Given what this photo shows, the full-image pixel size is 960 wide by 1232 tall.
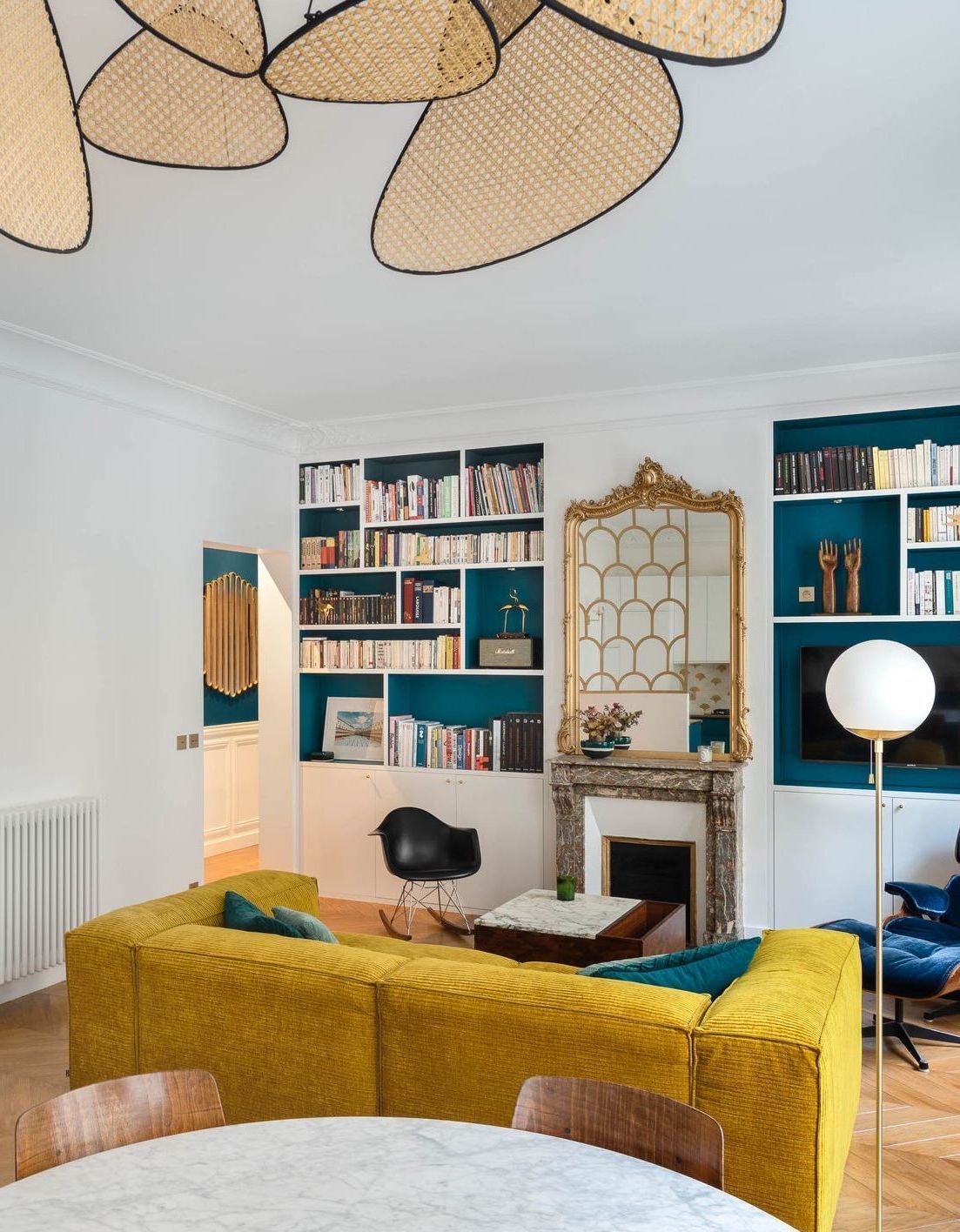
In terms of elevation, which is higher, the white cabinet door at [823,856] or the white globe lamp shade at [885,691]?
the white globe lamp shade at [885,691]

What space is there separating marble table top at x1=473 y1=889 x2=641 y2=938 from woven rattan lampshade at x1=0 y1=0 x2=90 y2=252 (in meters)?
3.19

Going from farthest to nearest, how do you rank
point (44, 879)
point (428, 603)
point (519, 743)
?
point (428, 603) < point (519, 743) < point (44, 879)

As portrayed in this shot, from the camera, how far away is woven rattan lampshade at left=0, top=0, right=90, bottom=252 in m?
1.22

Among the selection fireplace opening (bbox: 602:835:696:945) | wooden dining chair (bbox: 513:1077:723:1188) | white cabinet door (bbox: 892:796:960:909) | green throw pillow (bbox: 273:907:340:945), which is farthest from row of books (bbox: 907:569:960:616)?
wooden dining chair (bbox: 513:1077:723:1188)

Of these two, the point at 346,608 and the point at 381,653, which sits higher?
the point at 346,608

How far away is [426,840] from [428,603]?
1434 millimetres

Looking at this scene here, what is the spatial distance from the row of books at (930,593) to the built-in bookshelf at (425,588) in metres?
1.98

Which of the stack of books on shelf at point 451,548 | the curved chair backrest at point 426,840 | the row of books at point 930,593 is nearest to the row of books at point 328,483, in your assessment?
the stack of books on shelf at point 451,548

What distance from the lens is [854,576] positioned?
5.16m

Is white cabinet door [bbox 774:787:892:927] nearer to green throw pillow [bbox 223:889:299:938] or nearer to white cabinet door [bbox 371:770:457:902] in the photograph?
white cabinet door [bbox 371:770:457:902]

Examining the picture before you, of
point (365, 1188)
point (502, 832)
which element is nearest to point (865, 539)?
point (502, 832)

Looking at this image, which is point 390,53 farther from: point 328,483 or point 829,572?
point 328,483

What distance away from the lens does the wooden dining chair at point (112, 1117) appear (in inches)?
62.4

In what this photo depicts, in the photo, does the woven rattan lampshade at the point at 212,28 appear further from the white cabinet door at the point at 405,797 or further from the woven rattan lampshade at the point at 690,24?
the white cabinet door at the point at 405,797
